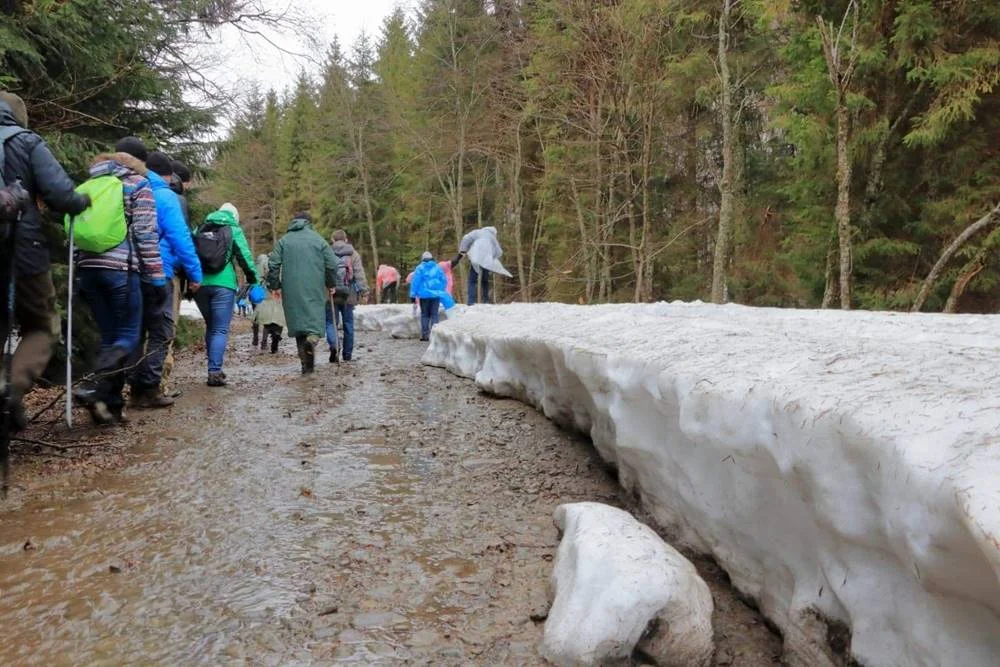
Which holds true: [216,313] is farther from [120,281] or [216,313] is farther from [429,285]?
[429,285]

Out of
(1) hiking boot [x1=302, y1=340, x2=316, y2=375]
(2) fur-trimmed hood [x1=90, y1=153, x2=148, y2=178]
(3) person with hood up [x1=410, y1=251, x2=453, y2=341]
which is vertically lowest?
(1) hiking boot [x1=302, y1=340, x2=316, y2=375]

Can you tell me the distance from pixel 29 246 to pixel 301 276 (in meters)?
3.99

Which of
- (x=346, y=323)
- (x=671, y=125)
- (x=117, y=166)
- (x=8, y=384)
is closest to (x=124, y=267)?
(x=117, y=166)

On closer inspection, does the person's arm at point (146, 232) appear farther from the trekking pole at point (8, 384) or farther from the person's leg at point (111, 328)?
the trekking pole at point (8, 384)

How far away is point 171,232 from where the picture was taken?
563 centimetres

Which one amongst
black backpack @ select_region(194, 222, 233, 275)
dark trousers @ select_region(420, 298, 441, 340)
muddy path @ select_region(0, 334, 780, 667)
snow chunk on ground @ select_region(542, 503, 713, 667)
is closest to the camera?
snow chunk on ground @ select_region(542, 503, 713, 667)

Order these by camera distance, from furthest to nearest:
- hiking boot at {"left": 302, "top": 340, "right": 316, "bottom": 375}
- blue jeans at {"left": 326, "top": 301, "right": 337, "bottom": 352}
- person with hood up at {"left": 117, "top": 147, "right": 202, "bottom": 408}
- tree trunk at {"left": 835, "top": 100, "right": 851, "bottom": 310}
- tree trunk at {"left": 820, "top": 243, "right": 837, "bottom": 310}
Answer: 1. tree trunk at {"left": 820, "top": 243, "right": 837, "bottom": 310}
2. tree trunk at {"left": 835, "top": 100, "right": 851, "bottom": 310}
3. blue jeans at {"left": 326, "top": 301, "right": 337, "bottom": 352}
4. hiking boot at {"left": 302, "top": 340, "right": 316, "bottom": 375}
5. person with hood up at {"left": 117, "top": 147, "right": 202, "bottom": 408}

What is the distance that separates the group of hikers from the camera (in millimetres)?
3646

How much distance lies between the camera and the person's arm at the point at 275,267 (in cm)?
771

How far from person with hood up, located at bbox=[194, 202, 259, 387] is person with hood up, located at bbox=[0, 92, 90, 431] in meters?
2.80

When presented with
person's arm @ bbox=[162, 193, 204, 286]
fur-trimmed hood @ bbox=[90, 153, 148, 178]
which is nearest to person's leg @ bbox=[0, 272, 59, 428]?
fur-trimmed hood @ bbox=[90, 153, 148, 178]

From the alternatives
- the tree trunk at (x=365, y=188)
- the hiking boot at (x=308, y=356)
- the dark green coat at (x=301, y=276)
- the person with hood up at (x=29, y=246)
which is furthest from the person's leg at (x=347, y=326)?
the tree trunk at (x=365, y=188)

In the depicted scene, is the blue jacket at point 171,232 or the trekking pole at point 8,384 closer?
the trekking pole at point 8,384

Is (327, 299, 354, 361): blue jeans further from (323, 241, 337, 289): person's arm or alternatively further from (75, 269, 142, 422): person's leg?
(75, 269, 142, 422): person's leg
